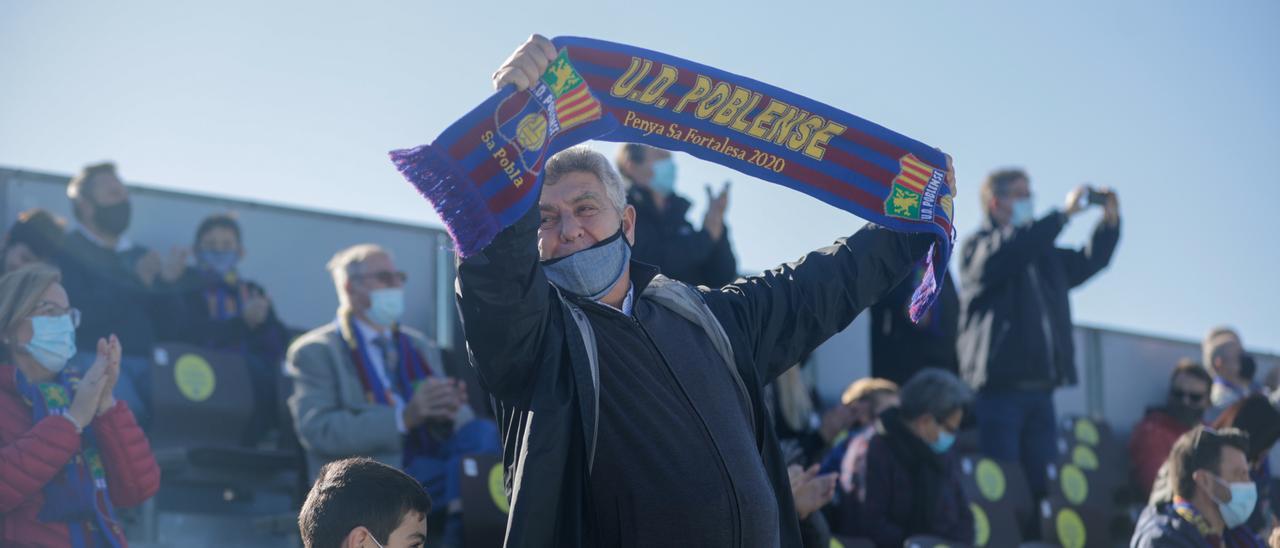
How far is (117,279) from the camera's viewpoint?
7602 millimetres

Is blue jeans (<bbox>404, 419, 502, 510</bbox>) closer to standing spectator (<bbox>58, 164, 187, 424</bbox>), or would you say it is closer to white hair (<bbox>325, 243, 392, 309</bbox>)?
white hair (<bbox>325, 243, 392, 309</bbox>)

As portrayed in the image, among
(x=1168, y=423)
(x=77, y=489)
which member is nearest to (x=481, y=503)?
(x=77, y=489)

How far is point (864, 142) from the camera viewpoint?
4074 millimetres

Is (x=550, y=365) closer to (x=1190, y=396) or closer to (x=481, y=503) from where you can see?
(x=481, y=503)

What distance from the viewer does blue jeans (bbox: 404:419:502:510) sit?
21.5 feet

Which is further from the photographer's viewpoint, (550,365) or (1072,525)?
(1072,525)

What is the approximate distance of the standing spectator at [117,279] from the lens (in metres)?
7.45

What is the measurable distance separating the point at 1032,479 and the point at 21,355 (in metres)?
5.80

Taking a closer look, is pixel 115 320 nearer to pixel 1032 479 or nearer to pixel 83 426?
pixel 83 426

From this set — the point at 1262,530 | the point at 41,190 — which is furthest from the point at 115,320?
the point at 1262,530

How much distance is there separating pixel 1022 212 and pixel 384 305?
408cm

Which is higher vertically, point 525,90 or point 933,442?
point 525,90

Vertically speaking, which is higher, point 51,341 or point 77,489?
point 51,341

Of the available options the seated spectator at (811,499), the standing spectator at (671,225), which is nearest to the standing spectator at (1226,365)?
the standing spectator at (671,225)
